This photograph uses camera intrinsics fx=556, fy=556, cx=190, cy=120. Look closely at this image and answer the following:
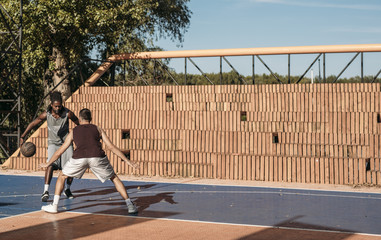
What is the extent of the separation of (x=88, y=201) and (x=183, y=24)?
24.9 meters

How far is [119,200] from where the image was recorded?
10.6 metres

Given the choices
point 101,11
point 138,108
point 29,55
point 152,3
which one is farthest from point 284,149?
point 152,3

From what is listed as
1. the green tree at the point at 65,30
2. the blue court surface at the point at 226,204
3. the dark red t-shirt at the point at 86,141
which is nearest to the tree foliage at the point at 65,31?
the green tree at the point at 65,30

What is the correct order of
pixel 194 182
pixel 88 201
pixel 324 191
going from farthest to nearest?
1. pixel 194 182
2. pixel 324 191
3. pixel 88 201

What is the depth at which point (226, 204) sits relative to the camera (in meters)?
10.2

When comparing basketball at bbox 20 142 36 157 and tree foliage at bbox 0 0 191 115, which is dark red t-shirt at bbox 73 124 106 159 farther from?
tree foliage at bbox 0 0 191 115

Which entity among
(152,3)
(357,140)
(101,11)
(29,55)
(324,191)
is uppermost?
(152,3)

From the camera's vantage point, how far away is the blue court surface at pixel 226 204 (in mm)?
8414

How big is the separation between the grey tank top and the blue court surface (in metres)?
1.18

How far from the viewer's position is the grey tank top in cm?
1045

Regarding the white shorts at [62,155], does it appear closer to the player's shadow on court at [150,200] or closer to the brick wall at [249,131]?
the player's shadow on court at [150,200]

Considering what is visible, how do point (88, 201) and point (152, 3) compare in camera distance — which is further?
point (152, 3)

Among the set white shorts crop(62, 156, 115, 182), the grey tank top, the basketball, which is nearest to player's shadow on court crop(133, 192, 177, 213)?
white shorts crop(62, 156, 115, 182)

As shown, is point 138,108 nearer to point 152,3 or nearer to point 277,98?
point 277,98
